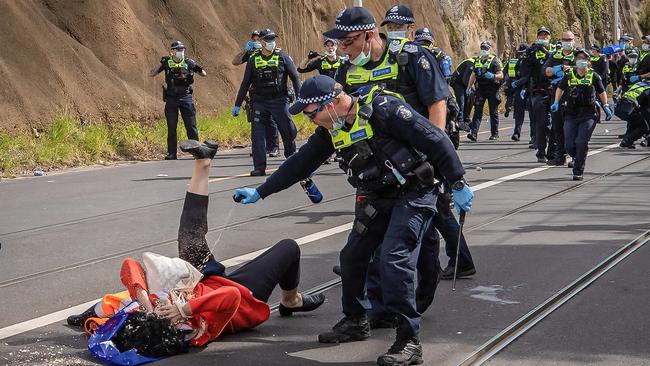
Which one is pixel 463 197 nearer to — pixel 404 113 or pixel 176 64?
pixel 404 113

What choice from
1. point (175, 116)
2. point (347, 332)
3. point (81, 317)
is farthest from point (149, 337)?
point (175, 116)

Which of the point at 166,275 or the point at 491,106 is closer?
the point at 166,275

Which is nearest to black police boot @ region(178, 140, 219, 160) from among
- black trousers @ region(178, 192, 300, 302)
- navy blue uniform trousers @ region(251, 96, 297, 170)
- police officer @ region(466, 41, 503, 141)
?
black trousers @ region(178, 192, 300, 302)

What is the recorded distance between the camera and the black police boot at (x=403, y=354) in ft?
19.4

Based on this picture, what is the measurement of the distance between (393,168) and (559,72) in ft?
38.4

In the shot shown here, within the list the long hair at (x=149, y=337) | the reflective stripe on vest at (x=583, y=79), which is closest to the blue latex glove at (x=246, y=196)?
the long hair at (x=149, y=337)

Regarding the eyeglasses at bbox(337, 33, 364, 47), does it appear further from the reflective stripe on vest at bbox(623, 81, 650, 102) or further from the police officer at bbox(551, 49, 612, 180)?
the reflective stripe on vest at bbox(623, 81, 650, 102)

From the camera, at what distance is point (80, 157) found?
18516 mm

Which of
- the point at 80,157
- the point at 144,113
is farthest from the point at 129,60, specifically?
the point at 80,157

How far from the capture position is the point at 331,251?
31.6 feet

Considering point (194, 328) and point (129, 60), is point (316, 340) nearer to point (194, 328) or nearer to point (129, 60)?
point (194, 328)

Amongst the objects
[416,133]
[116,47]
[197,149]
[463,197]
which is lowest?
[463,197]

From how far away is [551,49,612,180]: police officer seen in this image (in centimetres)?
1480

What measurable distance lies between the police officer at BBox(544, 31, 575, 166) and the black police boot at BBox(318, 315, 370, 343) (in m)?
9.96
